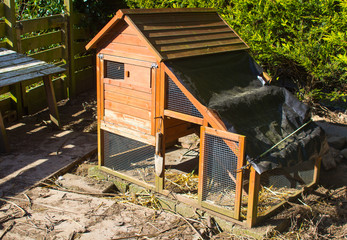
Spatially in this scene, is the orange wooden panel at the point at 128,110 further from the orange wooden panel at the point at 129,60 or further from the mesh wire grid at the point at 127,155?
the orange wooden panel at the point at 129,60

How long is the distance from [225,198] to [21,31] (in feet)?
17.8

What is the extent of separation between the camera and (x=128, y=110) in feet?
18.6

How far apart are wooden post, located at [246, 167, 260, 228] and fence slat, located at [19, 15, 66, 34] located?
18.7 ft

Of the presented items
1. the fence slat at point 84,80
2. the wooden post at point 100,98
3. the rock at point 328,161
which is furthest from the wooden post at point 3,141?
the rock at point 328,161

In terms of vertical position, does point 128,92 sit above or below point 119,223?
above

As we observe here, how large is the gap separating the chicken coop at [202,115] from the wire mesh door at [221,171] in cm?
1

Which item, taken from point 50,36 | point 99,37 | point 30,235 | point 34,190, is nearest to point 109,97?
point 99,37

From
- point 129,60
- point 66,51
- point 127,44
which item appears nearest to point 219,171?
point 129,60

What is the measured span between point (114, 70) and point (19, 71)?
6.89 ft

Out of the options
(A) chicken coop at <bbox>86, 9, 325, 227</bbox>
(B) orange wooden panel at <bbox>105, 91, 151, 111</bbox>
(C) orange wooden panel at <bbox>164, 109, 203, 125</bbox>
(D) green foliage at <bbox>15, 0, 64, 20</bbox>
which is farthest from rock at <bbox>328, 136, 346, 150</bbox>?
(D) green foliage at <bbox>15, 0, 64, 20</bbox>

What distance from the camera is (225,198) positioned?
4992 mm

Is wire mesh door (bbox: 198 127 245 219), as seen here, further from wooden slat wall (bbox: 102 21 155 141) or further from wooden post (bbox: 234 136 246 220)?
wooden slat wall (bbox: 102 21 155 141)

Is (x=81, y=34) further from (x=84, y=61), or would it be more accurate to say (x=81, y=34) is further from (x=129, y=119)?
(x=129, y=119)

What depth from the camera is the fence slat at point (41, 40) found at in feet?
28.3
